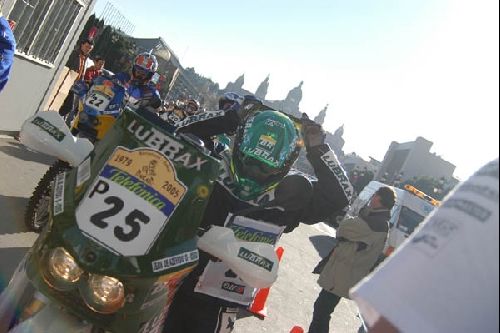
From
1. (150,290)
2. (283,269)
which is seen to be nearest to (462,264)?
(150,290)

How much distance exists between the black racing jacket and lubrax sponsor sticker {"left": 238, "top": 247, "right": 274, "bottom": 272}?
71 centimetres

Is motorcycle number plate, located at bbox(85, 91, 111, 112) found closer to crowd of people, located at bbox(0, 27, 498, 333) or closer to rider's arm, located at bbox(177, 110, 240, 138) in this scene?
crowd of people, located at bbox(0, 27, 498, 333)

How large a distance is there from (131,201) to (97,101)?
14.2ft

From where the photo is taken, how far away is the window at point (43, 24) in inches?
309

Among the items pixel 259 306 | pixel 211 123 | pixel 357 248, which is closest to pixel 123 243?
pixel 211 123

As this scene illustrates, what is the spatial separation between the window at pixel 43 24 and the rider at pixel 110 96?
2239 millimetres

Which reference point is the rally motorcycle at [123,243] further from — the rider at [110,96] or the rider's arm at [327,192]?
the rider at [110,96]

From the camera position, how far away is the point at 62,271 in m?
2.08

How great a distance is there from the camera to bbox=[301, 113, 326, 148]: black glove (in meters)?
3.73

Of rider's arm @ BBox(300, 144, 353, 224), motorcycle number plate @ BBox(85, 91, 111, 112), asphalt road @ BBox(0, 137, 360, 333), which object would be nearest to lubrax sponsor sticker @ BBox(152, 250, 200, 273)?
rider's arm @ BBox(300, 144, 353, 224)

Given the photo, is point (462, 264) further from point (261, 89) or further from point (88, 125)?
point (261, 89)

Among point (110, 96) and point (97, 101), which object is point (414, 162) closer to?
point (110, 96)

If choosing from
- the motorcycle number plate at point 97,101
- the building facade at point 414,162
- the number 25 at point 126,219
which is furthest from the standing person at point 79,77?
the building facade at point 414,162

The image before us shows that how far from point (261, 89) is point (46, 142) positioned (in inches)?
5723
